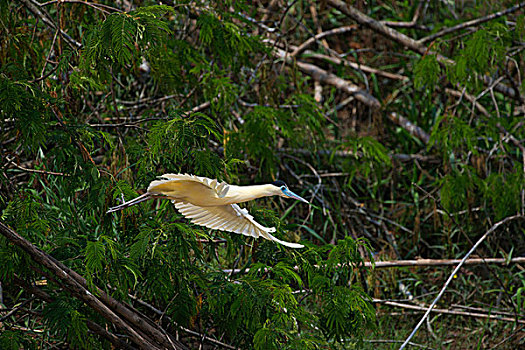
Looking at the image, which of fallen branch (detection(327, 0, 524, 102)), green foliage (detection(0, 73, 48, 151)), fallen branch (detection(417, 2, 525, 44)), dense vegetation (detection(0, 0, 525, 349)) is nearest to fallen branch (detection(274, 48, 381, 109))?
dense vegetation (detection(0, 0, 525, 349))

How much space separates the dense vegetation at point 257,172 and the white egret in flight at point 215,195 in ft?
0.60

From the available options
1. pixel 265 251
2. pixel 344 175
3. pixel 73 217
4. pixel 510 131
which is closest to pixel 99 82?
pixel 73 217

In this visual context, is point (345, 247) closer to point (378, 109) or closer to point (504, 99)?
point (378, 109)

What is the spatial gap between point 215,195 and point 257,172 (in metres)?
2.62

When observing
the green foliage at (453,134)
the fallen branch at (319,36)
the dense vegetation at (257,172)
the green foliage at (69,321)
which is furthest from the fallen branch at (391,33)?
the green foliage at (69,321)

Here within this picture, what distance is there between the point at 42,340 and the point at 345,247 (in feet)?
4.96

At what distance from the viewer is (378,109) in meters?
5.41

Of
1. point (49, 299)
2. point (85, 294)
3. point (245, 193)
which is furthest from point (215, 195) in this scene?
point (49, 299)

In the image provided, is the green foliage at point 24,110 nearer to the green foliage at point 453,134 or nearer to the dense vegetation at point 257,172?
the dense vegetation at point 257,172

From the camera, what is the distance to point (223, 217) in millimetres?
2602

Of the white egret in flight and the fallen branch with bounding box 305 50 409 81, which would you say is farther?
the fallen branch with bounding box 305 50 409 81

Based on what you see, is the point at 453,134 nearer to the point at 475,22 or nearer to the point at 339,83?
the point at 475,22

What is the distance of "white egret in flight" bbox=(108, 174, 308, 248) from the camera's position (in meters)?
2.24

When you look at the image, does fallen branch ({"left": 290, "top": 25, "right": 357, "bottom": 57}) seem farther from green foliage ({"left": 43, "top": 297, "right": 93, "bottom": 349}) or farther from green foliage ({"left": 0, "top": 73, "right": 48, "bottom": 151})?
green foliage ({"left": 43, "top": 297, "right": 93, "bottom": 349})
